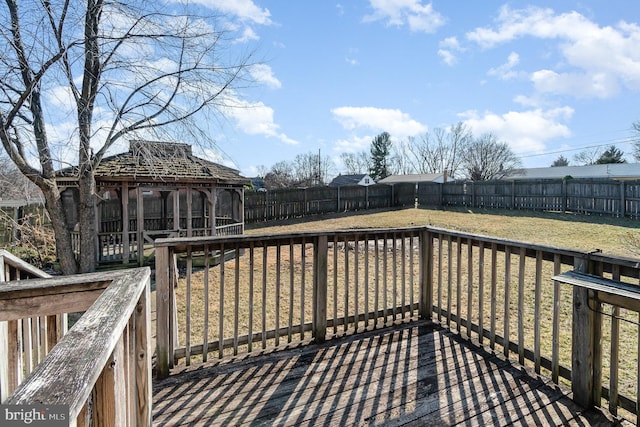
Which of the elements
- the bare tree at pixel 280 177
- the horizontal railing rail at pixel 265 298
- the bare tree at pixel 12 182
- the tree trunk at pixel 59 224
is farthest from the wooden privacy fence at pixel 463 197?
the bare tree at pixel 280 177

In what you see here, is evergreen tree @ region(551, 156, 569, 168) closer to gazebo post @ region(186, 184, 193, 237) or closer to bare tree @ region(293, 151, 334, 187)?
bare tree @ region(293, 151, 334, 187)

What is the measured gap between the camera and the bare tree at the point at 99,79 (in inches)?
219

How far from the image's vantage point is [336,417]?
7.43ft

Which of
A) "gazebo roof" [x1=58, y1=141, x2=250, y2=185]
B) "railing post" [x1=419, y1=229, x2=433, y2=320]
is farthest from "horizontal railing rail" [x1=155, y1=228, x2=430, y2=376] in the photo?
"gazebo roof" [x1=58, y1=141, x2=250, y2=185]

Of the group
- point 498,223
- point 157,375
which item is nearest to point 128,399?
point 157,375

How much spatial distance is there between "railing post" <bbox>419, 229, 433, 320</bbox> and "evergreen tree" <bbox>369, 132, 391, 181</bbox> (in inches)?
1600

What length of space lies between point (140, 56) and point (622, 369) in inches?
315

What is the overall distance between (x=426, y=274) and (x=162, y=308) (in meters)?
2.76

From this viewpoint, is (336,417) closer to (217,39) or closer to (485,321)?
(485,321)

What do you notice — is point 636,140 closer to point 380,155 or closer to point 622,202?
point 622,202

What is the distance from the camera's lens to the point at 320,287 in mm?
Answer: 3367

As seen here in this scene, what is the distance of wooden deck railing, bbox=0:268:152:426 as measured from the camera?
0.64 metres

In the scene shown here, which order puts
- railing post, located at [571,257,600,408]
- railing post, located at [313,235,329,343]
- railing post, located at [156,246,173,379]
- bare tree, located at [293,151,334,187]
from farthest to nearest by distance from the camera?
bare tree, located at [293,151,334,187] → railing post, located at [313,235,329,343] → railing post, located at [156,246,173,379] → railing post, located at [571,257,600,408]

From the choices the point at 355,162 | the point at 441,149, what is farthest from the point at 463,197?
the point at 355,162
